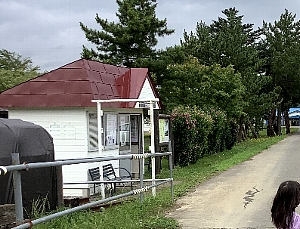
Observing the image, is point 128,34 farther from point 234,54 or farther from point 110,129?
point 110,129

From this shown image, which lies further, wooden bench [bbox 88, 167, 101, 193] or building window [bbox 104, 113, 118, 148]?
building window [bbox 104, 113, 118, 148]

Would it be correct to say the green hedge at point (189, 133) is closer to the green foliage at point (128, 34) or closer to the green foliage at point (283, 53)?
the green foliage at point (128, 34)

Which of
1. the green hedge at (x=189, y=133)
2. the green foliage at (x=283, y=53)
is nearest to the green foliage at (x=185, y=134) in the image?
the green hedge at (x=189, y=133)

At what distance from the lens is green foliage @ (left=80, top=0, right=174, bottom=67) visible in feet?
101


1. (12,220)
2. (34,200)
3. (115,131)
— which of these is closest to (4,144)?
(34,200)

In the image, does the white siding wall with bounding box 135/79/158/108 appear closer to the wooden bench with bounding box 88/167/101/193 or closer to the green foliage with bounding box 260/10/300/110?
the wooden bench with bounding box 88/167/101/193

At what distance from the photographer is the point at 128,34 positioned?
30.9 meters

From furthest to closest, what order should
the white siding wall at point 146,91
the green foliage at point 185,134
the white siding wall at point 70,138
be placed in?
the green foliage at point 185,134 < the white siding wall at point 146,91 < the white siding wall at point 70,138

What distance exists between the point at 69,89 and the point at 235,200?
209 inches

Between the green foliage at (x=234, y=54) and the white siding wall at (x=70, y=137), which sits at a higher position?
the green foliage at (x=234, y=54)

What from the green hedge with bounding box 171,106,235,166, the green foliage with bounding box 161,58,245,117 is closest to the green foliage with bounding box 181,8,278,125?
the green foliage with bounding box 161,58,245,117

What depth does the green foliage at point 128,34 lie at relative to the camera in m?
30.7

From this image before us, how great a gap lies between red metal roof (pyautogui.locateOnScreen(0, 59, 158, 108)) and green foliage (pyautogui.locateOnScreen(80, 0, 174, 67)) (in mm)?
16058

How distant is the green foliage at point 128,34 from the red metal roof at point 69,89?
16.1 m
